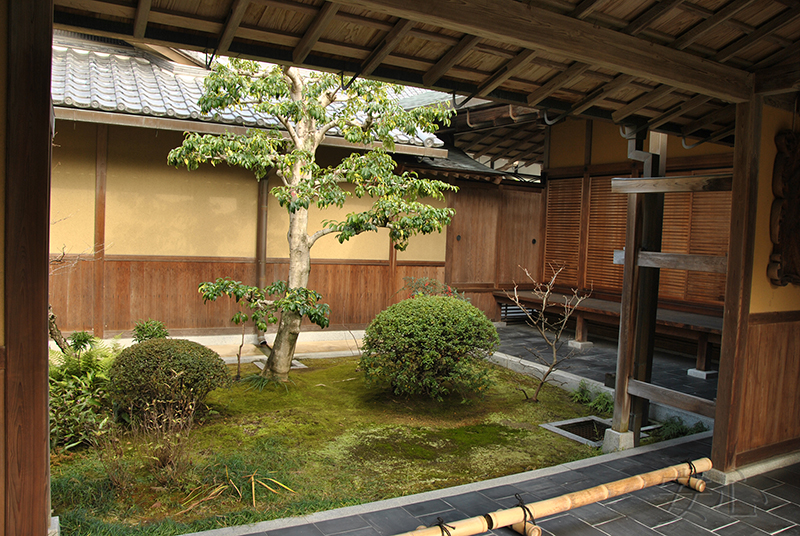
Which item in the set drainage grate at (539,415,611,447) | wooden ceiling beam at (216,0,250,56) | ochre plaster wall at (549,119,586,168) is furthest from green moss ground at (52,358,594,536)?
ochre plaster wall at (549,119,586,168)

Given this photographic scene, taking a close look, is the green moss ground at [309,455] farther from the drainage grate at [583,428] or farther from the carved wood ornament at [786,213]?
the carved wood ornament at [786,213]

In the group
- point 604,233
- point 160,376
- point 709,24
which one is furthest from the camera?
point 604,233

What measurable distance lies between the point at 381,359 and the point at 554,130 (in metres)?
7.32

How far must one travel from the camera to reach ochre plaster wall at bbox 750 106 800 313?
4.57m

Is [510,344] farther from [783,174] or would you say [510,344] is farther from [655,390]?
[783,174]

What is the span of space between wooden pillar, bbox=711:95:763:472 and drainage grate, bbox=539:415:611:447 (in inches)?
60.4

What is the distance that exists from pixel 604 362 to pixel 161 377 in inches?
247

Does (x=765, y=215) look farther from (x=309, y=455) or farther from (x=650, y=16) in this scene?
(x=309, y=455)

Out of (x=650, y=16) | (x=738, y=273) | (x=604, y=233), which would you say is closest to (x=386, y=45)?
(x=650, y=16)

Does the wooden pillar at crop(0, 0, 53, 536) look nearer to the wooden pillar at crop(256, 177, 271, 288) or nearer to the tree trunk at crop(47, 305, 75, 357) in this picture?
the tree trunk at crop(47, 305, 75, 357)

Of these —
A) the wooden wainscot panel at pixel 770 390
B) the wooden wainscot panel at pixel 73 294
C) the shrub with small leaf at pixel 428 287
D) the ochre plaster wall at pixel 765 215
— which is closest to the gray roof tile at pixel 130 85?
the wooden wainscot panel at pixel 73 294

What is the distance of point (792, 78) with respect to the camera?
429 cm

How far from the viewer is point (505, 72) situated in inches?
161

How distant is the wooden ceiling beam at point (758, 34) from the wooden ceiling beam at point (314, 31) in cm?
287
